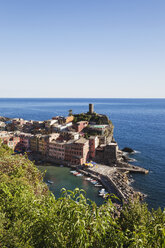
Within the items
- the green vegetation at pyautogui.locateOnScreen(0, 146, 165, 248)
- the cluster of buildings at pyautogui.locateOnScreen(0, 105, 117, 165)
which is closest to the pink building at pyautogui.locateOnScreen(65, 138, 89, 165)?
the cluster of buildings at pyautogui.locateOnScreen(0, 105, 117, 165)

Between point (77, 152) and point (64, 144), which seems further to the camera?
point (64, 144)

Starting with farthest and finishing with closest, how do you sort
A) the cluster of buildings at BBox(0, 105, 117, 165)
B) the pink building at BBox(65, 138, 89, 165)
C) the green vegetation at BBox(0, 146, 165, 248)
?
the cluster of buildings at BBox(0, 105, 117, 165), the pink building at BBox(65, 138, 89, 165), the green vegetation at BBox(0, 146, 165, 248)

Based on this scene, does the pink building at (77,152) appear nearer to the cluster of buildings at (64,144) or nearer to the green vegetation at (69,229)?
the cluster of buildings at (64,144)

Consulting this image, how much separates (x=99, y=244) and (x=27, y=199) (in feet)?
26.6

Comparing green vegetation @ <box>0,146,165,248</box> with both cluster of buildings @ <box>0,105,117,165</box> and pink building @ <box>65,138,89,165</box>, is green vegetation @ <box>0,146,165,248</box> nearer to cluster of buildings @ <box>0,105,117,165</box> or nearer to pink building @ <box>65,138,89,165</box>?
pink building @ <box>65,138,89,165</box>

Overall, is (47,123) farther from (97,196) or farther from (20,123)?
(97,196)

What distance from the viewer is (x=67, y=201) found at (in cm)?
1220

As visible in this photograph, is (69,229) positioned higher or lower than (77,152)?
higher

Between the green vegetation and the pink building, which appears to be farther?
the pink building

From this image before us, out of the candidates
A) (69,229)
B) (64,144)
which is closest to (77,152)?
(64,144)

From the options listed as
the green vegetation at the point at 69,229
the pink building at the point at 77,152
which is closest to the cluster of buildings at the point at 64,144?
the pink building at the point at 77,152

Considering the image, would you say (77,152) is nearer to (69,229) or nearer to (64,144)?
(64,144)

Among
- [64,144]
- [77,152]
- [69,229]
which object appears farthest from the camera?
[64,144]

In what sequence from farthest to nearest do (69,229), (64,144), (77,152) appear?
(64,144), (77,152), (69,229)
